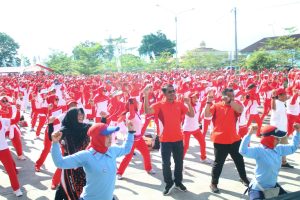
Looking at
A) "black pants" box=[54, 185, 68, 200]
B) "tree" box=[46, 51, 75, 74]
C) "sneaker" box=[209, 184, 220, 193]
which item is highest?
"tree" box=[46, 51, 75, 74]

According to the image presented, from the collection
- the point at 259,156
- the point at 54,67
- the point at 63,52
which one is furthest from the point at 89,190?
the point at 63,52

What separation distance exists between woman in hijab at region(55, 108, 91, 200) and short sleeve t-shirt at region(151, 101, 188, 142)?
173 cm

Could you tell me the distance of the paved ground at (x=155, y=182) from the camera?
591cm

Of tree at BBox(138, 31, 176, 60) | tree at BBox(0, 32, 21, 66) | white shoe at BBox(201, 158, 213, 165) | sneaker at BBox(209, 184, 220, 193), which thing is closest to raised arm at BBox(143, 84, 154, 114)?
sneaker at BBox(209, 184, 220, 193)

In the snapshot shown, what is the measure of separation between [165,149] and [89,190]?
252 cm

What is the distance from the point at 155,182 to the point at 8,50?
3923 inches

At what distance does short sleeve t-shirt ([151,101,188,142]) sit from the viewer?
18.7 feet

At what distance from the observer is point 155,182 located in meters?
6.59

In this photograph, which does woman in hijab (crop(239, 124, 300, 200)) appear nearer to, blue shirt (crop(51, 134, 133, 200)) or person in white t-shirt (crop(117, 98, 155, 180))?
blue shirt (crop(51, 134, 133, 200))

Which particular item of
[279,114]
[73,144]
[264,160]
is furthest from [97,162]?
[279,114]

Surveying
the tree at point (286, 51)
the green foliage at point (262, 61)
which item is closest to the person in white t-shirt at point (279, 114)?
the green foliage at point (262, 61)

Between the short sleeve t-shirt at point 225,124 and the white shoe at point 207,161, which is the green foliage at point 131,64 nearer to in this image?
the white shoe at point 207,161

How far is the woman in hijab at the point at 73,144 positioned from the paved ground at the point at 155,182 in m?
1.87

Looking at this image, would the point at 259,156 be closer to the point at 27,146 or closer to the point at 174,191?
the point at 174,191
